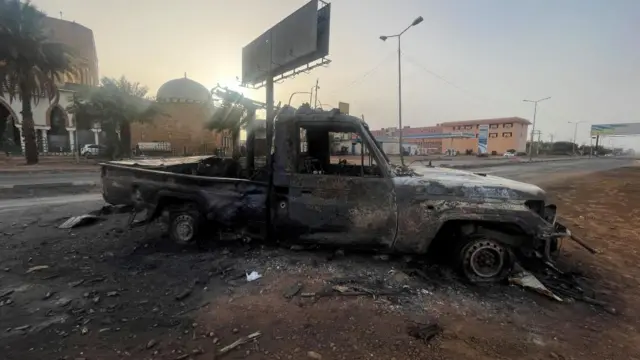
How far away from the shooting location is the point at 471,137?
81062 millimetres

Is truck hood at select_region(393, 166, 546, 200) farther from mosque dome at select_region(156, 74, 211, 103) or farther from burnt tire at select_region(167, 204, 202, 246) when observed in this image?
mosque dome at select_region(156, 74, 211, 103)

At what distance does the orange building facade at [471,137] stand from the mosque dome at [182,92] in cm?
4386

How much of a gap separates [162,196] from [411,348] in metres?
3.92

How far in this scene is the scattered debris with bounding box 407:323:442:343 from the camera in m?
2.99

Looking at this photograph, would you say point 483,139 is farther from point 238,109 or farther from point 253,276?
point 253,276

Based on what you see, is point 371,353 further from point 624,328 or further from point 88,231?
point 88,231

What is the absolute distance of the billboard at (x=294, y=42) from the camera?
55.0 ft

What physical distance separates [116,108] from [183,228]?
86.8 ft

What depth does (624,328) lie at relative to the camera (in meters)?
3.31

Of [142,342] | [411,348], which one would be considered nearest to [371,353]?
[411,348]

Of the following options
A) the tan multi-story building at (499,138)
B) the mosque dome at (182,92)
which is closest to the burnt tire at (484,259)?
the mosque dome at (182,92)

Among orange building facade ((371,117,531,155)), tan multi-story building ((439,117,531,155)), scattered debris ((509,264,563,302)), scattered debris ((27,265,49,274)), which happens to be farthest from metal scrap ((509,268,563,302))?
tan multi-story building ((439,117,531,155))

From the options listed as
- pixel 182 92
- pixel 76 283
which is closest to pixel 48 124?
pixel 182 92

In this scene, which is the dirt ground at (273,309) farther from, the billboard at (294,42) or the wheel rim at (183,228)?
the billboard at (294,42)
